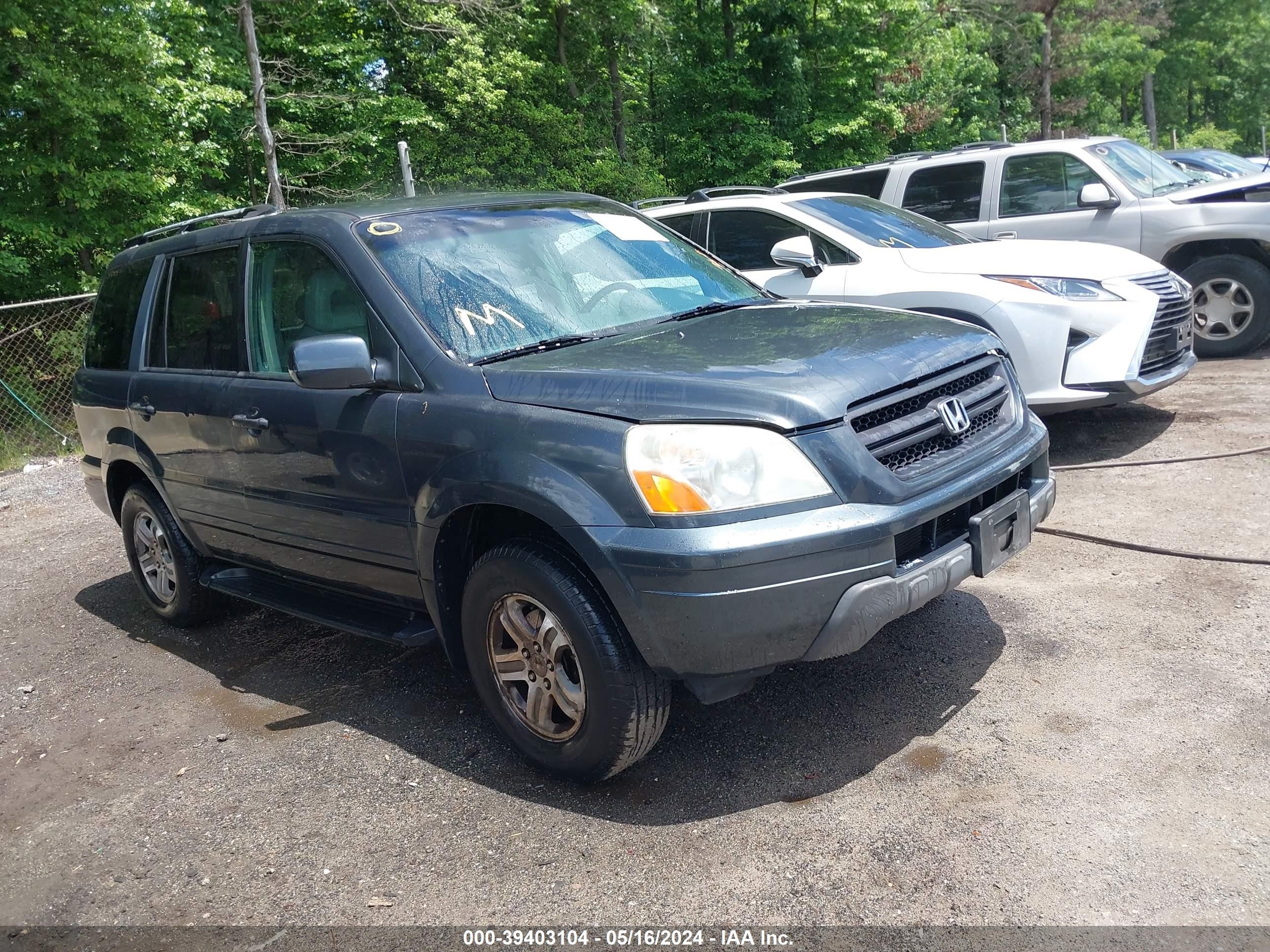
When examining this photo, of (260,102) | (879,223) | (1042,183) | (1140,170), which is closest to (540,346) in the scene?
(879,223)

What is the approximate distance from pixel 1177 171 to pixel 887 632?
786 cm

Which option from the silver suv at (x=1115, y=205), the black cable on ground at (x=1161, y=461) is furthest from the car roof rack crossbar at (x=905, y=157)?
the black cable on ground at (x=1161, y=461)

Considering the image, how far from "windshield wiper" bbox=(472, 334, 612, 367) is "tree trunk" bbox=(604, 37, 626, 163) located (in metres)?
19.4

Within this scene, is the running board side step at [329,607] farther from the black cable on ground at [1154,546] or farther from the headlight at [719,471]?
the black cable on ground at [1154,546]

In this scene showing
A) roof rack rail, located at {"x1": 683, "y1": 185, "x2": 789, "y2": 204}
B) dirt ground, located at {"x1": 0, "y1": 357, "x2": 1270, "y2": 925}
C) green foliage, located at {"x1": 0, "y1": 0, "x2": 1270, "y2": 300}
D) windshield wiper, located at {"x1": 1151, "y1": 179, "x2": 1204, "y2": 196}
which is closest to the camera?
dirt ground, located at {"x1": 0, "y1": 357, "x2": 1270, "y2": 925}

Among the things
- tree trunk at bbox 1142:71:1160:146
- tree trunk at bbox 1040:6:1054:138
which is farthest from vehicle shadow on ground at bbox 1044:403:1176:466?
tree trunk at bbox 1142:71:1160:146

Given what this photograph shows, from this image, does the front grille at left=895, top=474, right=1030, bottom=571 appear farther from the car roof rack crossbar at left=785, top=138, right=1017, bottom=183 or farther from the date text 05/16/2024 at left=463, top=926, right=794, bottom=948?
the car roof rack crossbar at left=785, top=138, right=1017, bottom=183

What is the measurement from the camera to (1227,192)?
29.3 feet

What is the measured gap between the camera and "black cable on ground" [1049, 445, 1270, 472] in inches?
247

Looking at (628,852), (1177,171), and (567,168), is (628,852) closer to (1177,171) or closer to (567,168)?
(1177,171)

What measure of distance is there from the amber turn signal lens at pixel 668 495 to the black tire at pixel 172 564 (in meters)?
3.14

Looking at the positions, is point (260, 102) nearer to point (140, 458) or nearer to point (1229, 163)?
point (140, 458)

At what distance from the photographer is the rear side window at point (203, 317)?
178 inches

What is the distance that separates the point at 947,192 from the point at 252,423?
25.3 feet
